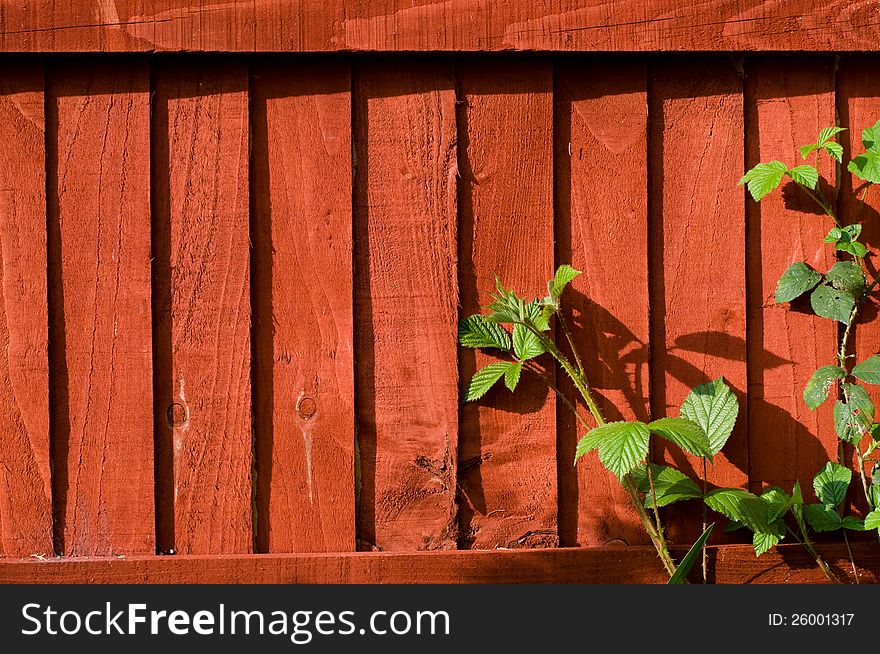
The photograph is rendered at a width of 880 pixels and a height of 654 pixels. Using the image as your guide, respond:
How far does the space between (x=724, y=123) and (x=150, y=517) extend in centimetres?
142

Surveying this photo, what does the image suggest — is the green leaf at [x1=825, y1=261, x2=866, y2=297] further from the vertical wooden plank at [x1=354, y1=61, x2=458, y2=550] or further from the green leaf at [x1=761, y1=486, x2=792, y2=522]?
the vertical wooden plank at [x1=354, y1=61, x2=458, y2=550]

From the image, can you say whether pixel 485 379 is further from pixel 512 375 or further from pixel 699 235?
pixel 699 235

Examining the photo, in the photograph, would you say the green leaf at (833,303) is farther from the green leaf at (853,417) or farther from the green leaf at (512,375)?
the green leaf at (512,375)

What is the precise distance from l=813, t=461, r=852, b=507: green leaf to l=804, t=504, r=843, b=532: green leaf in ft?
0.05

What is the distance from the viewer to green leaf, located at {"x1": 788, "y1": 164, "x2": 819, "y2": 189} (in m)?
1.58

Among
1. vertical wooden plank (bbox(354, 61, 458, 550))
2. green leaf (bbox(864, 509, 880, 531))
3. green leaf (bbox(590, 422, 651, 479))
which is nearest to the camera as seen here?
green leaf (bbox(590, 422, 651, 479))

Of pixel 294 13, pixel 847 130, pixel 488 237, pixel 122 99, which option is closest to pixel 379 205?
pixel 488 237

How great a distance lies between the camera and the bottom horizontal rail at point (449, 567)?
1582 mm

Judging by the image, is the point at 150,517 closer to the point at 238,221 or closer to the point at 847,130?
the point at 238,221

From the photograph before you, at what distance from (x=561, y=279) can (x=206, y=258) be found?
708mm

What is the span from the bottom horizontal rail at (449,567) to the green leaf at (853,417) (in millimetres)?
237

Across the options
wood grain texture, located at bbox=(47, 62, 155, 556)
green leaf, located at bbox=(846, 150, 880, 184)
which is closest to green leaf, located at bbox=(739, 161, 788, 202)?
green leaf, located at bbox=(846, 150, 880, 184)

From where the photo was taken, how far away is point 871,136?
1.61 metres

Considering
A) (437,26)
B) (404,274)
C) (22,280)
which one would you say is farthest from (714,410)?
(22,280)
